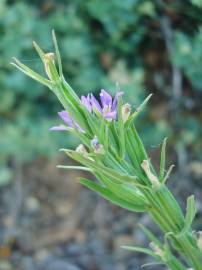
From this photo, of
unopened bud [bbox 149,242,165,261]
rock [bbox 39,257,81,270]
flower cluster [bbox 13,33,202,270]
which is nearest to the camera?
flower cluster [bbox 13,33,202,270]

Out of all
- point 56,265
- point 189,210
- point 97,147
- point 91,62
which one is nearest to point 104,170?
point 97,147

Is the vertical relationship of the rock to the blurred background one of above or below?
below

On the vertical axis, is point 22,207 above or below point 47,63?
below

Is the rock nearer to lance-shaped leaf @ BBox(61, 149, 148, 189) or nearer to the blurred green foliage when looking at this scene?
the blurred green foliage

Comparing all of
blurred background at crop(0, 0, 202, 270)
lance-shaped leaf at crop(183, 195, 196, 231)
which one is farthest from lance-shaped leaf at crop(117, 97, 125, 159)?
blurred background at crop(0, 0, 202, 270)

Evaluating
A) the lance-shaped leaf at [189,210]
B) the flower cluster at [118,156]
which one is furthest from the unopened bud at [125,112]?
the lance-shaped leaf at [189,210]

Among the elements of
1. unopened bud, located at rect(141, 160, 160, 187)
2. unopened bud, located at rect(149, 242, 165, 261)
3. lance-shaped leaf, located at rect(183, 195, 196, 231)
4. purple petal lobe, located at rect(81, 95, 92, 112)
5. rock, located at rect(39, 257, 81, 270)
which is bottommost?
rock, located at rect(39, 257, 81, 270)

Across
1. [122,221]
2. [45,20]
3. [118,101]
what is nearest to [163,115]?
[122,221]

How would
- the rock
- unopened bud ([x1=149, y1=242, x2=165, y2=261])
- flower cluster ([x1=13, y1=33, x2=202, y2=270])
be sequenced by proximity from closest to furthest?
flower cluster ([x1=13, y1=33, x2=202, y2=270]) < unopened bud ([x1=149, y1=242, x2=165, y2=261]) < the rock

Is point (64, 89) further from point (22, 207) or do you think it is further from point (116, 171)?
point (22, 207)
